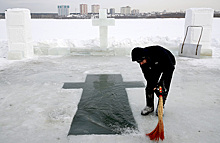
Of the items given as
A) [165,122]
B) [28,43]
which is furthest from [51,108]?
[28,43]

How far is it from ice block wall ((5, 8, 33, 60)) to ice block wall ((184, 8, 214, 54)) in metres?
5.78

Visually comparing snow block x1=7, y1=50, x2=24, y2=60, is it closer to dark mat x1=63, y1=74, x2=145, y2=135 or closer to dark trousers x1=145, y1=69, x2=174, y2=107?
dark mat x1=63, y1=74, x2=145, y2=135

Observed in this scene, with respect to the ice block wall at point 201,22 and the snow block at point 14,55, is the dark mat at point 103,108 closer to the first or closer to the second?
the snow block at point 14,55

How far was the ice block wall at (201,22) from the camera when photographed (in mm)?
7473

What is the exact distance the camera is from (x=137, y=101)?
142 inches

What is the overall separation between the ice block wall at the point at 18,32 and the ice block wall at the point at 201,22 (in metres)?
5.78

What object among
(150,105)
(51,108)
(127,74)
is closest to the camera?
(150,105)

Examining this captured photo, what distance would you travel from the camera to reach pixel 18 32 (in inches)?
287

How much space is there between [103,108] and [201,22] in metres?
5.91

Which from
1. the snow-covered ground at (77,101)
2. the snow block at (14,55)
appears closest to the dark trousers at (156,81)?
the snow-covered ground at (77,101)

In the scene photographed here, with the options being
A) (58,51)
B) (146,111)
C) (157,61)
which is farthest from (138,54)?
(58,51)

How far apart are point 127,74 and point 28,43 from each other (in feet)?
13.5

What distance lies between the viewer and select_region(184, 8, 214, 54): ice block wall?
7.47 meters

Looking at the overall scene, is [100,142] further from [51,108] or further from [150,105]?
[51,108]
